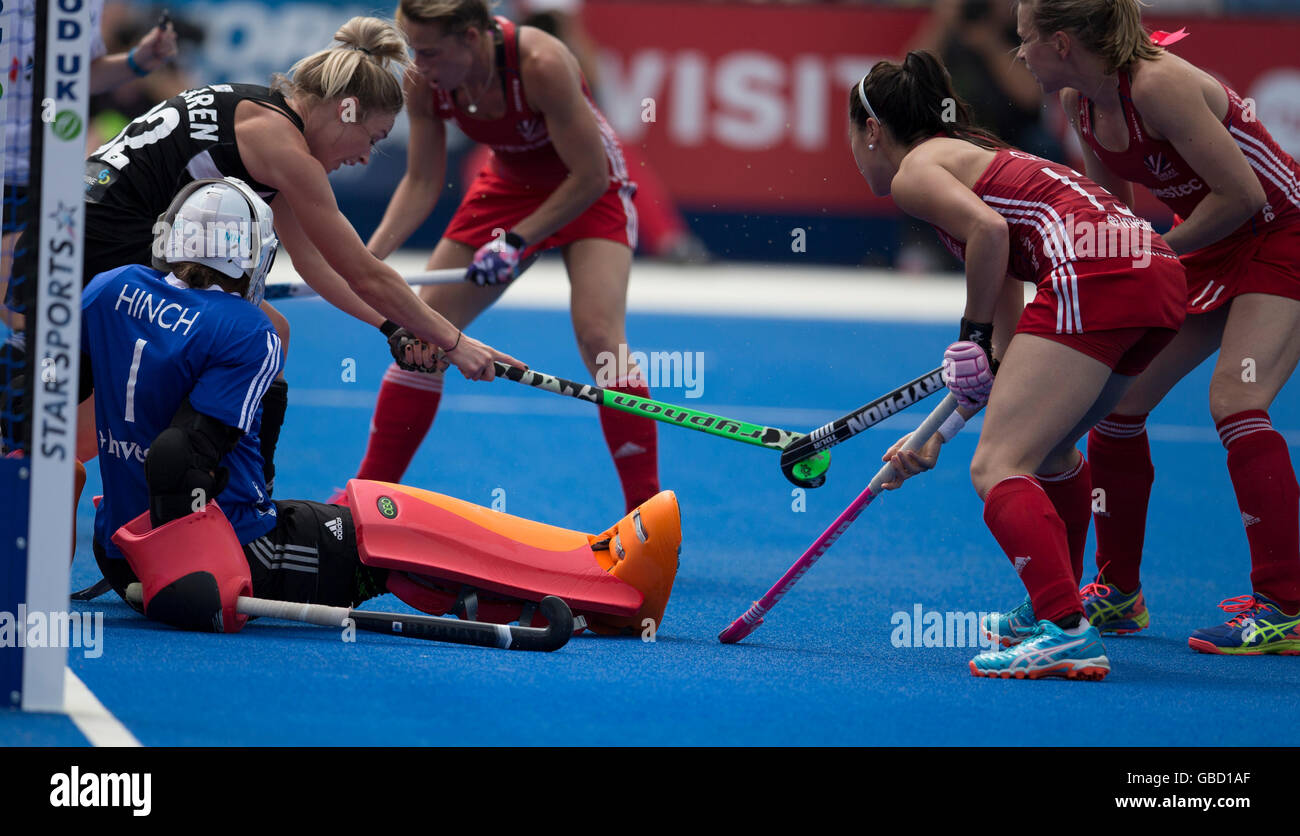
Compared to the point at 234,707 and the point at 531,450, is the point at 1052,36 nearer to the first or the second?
the point at 234,707

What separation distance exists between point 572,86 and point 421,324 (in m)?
1.10

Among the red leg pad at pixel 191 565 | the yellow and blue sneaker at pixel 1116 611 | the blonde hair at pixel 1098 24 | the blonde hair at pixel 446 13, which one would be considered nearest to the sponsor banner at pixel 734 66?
the blonde hair at pixel 446 13

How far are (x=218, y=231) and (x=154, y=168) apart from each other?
50cm

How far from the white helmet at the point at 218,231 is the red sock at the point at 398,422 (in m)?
1.32

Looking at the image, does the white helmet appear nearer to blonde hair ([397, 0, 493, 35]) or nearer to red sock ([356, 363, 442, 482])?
blonde hair ([397, 0, 493, 35])

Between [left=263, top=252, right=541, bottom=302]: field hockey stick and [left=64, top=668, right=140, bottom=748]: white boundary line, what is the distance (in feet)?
5.81

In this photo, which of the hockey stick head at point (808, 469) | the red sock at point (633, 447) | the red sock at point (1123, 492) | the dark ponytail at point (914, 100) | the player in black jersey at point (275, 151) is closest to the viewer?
the dark ponytail at point (914, 100)

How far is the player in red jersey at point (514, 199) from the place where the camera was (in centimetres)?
464

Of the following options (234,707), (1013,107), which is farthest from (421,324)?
(1013,107)

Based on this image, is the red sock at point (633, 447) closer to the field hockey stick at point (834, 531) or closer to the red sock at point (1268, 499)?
the field hockey stick at point (834, 531)

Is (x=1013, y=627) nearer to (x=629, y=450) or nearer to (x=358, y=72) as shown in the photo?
(x=629, y=450)

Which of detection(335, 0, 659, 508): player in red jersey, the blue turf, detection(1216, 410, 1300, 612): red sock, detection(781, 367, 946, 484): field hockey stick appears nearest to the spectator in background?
the blue turf

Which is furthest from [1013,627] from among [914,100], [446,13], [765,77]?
[765,77]

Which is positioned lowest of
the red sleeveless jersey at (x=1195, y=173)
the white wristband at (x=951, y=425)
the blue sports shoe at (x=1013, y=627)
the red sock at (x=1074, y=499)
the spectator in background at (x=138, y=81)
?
the blue sports shoe at (x=1013, y=627)
